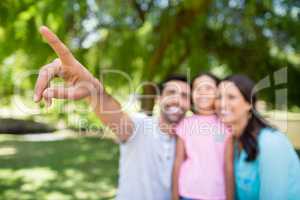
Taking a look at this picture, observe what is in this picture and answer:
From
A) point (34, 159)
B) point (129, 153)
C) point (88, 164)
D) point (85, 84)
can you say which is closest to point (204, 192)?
point (129, 153)

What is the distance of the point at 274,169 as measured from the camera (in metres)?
1.81

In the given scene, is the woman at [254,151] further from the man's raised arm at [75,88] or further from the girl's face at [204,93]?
the man's raised arm at [75,88]

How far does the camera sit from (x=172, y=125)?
2312mm

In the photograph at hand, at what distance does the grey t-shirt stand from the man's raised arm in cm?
Answer: 7

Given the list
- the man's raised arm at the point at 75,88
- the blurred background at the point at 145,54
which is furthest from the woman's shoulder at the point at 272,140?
the blurred background at the point at 145,54

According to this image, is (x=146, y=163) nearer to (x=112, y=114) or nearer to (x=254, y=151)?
(x=112, y=114)

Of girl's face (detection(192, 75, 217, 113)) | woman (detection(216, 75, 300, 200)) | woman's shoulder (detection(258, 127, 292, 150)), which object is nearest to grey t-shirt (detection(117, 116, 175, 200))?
girl's face (detection(192, 75, 217, 113))

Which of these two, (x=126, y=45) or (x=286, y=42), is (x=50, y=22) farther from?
(x=286, y=42)

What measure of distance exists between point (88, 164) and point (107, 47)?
97.4 inches

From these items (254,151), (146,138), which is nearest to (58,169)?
(146,138)

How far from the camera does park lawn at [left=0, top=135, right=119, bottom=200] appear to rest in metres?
5.58

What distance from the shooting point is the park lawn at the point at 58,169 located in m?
5.58

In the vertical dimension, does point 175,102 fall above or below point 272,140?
above

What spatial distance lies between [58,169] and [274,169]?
5.86 meters
